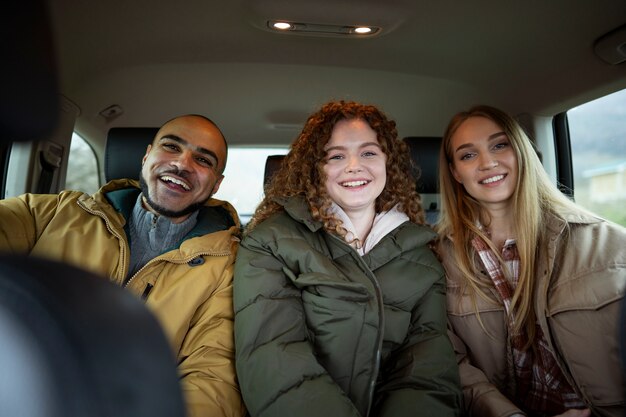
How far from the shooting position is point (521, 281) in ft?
5.74

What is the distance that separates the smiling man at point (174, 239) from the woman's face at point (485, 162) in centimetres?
111

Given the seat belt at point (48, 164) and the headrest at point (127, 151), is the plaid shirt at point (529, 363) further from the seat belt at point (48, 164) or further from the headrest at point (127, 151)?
the seat belt at point (48, 164)

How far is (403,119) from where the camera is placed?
3.39 m

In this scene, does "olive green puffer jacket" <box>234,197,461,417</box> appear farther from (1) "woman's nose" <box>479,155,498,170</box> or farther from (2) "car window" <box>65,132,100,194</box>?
(2) "car window" <box>65,132,100,194</box>

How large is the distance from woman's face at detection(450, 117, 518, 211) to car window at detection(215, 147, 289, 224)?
189cm

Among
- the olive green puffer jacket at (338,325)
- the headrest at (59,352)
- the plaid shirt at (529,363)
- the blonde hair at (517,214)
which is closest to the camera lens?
the headrest at (59,352)

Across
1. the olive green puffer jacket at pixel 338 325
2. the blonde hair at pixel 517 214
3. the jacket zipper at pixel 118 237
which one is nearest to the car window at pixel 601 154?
the blonde hair at pixel 517 214

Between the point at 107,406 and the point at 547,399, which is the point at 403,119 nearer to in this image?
the point at 547,399

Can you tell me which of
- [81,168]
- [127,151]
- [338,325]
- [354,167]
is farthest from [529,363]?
[81,168]

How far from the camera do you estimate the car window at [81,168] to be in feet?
9.50

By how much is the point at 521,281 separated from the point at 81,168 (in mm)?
2929

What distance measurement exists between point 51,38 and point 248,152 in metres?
3.30

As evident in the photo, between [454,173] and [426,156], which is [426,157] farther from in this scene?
[454,173]

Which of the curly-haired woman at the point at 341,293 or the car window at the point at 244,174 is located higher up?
the car window at the point at 244,174
